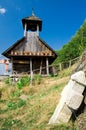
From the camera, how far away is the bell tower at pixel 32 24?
2722 cm

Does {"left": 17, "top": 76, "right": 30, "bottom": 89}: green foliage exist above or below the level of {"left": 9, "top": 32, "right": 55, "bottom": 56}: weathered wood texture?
below

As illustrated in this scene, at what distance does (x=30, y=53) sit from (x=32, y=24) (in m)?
4.66

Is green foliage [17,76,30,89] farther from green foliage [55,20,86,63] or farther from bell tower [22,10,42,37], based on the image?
green foliage [55,20,86,63]

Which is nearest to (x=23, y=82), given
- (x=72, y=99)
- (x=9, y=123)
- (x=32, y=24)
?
(x=9, y=123)

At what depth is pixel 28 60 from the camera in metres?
26.0

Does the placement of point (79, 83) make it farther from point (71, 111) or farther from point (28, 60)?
point (28, 60)

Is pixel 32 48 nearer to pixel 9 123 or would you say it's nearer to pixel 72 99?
pixel 9 123

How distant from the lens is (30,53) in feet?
81.7

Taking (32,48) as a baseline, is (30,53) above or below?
below

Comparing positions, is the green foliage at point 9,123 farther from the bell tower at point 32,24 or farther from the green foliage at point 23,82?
Answer: the bell tower at point 32,24

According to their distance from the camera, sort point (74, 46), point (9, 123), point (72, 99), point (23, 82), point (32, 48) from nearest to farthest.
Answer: point (72, 99) < point (9, 123) < point (23, 82) < point (32, 48) < point (74, 46)

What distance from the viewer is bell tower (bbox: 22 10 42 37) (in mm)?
27219

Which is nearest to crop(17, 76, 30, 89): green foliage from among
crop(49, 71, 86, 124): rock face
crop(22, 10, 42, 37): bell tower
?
crop(49, 71, 86, 124): rock face

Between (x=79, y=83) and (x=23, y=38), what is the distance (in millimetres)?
21103
